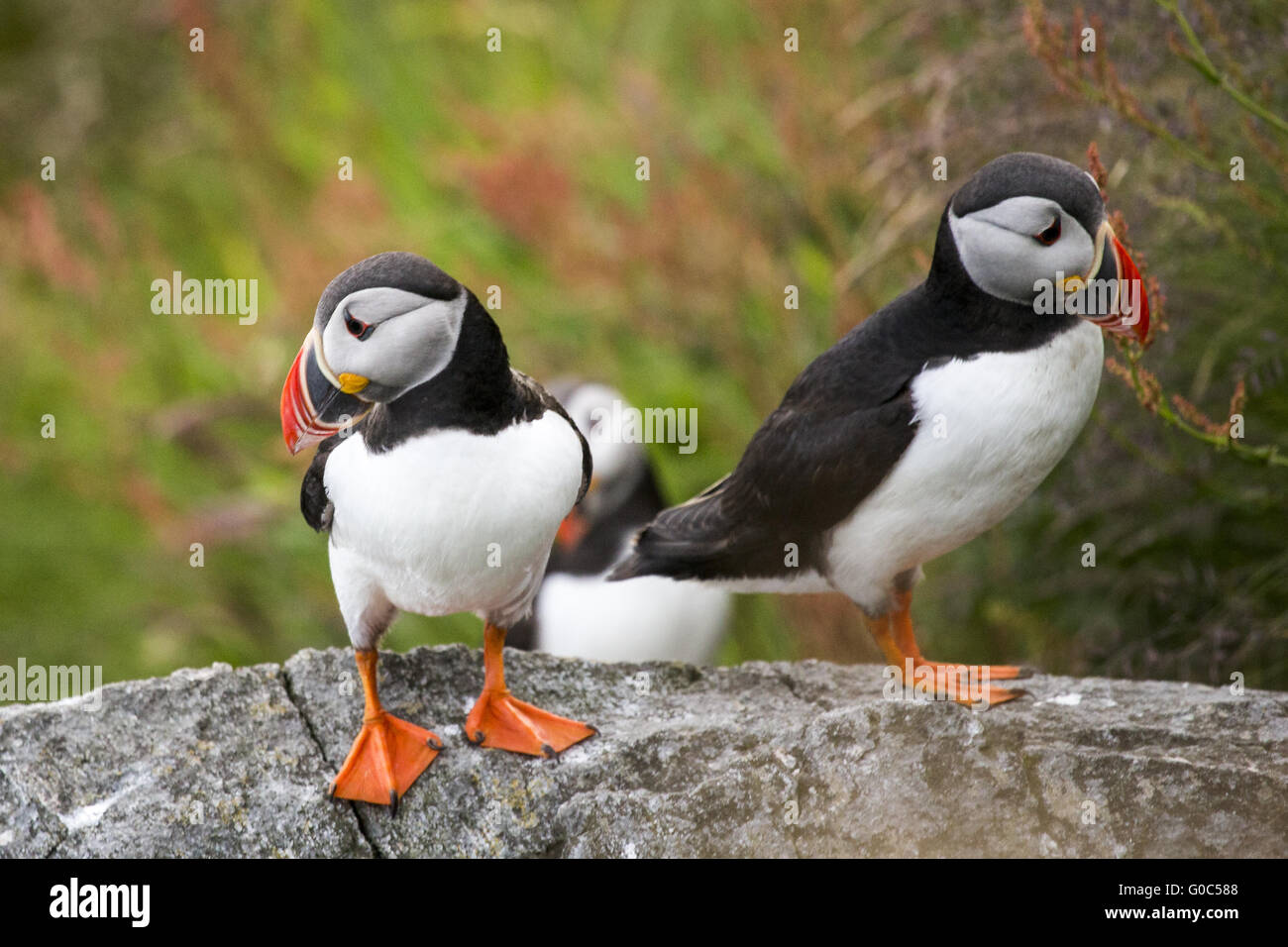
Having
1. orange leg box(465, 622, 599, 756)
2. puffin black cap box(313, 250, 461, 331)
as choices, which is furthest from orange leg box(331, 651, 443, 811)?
puffin black cap box(313, 250, 461, 331)

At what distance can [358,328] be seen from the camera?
277cm

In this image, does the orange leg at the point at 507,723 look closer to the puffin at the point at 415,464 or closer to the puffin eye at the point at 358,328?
the puffin at the point at 415,464

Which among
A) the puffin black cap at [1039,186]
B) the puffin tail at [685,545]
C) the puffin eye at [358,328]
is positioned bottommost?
the puffin tail at [685,545]

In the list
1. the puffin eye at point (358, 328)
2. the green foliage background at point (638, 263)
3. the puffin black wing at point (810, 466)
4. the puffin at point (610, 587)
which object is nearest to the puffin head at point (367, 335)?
the puffin eye at point (358, 328)

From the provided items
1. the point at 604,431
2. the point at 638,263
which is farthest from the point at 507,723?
the point at 638,263

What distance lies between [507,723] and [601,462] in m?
1.96

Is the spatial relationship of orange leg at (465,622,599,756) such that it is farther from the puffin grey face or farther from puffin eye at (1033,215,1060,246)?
the puffin grey face

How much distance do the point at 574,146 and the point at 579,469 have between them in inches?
123

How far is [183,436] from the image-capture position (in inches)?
213

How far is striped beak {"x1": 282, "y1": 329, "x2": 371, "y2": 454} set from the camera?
278 cm

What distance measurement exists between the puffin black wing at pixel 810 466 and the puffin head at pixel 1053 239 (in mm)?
300

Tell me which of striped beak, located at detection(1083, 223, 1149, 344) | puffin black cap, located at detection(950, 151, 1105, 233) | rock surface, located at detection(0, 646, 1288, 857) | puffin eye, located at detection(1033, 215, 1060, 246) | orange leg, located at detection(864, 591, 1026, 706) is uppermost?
puffin black cap, located at detection(950, 151, 1105, 233)

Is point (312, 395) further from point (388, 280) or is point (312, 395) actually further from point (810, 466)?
point (810, 466)

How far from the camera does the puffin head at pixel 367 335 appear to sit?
108 inches
